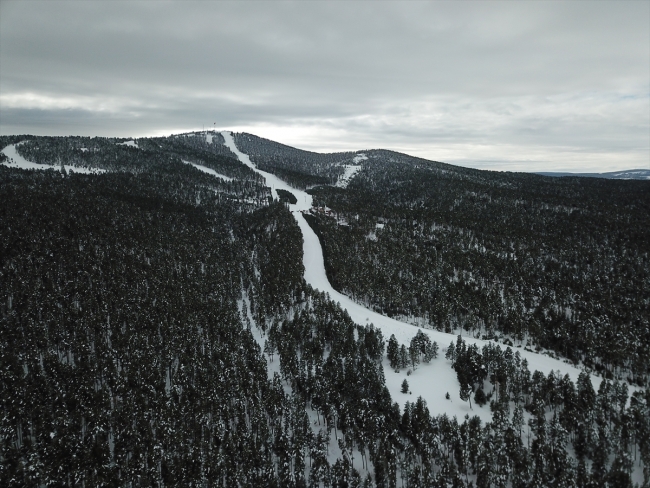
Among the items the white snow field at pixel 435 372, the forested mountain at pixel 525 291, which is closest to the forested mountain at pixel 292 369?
the forested mountain at pixel 525 291

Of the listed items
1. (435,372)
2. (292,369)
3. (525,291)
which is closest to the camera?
(292,369)

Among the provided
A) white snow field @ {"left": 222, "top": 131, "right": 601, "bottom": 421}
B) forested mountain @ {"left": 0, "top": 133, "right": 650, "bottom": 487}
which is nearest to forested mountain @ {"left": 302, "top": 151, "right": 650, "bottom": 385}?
forested mountain @ {"left": 0, "top": 133, "right": 650, "bottom": 487}

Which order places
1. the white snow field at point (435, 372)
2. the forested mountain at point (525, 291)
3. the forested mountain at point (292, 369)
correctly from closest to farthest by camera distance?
the forested mountain at point (292, 369)
the white snow field at point (435, 372)
the forested mountain at point (525, 291)

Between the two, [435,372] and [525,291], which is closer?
[435,372]

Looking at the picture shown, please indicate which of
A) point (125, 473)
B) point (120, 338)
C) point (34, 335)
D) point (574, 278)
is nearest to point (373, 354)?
point (125, 473)

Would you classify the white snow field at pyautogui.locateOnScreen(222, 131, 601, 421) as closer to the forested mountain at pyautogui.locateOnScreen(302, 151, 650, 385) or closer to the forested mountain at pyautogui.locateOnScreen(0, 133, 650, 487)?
the forested mountain at pyautogui.locateOnScreen(0, 133, 650, 487)

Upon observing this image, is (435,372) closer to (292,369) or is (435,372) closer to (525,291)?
(292,369)

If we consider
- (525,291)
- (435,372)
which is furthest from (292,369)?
(525,291)

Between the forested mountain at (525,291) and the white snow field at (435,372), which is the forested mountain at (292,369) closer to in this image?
the forested mountain at (525,291)
